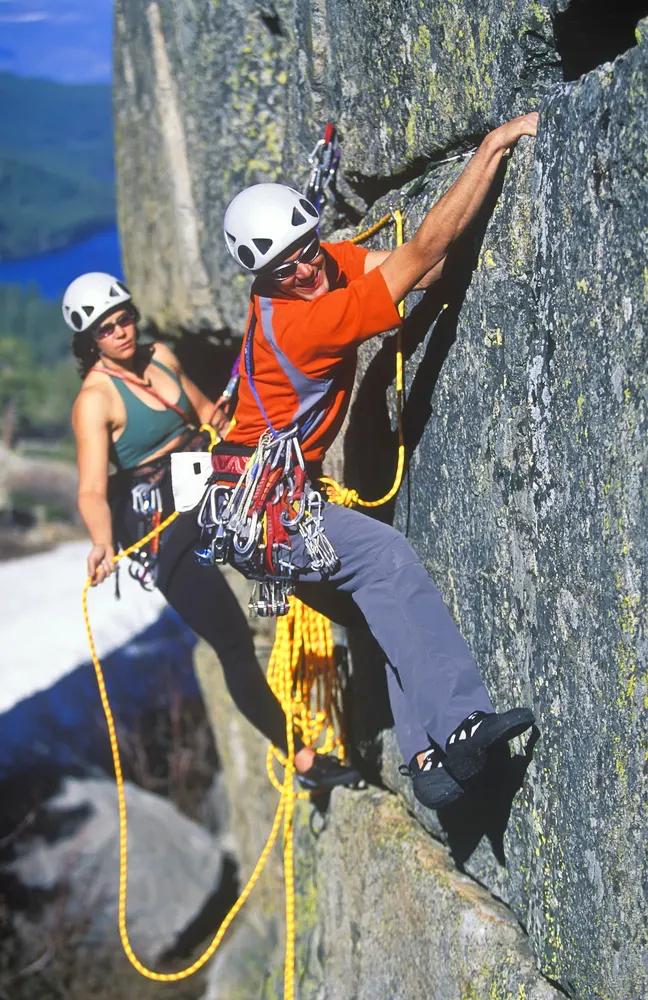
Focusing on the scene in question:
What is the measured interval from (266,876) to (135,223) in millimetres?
4015

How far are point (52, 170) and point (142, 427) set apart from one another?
714 inches

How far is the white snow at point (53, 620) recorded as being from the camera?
36.3 feet

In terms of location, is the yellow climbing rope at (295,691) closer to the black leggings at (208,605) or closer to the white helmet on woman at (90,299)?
the black leggings at (208,605)

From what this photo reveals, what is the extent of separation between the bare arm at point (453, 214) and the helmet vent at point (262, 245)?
0.40 metres

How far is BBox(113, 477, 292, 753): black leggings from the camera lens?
4801 millimetres

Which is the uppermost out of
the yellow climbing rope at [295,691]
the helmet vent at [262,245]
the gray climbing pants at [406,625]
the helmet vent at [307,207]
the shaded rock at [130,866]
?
the helmet vent at [307,207]

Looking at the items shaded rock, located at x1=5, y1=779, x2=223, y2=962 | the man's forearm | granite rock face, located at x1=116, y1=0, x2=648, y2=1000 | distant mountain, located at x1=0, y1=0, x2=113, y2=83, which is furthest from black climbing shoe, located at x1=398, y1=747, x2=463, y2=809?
distant mountain, located at x1=0, y1=0, x2=113, y2=83

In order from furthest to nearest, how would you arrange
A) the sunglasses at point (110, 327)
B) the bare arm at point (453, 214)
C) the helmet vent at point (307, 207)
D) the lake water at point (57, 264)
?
the lake water at point (57, 264) < the sunglasses at point (110, 327) < the helmet vent at point (307, 207) < the bare arm at point (453, 214)

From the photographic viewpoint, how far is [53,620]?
12.2 meters

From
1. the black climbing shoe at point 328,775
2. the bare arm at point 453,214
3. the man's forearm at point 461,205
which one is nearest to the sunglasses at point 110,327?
the bare arm at point 453,214

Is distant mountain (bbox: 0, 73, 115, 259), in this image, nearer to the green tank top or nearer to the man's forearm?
the green tank top

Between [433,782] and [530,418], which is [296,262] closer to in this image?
[530,418]

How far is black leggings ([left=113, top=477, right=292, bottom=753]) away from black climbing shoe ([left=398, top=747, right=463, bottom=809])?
123 centimetres

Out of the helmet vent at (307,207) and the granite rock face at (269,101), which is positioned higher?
the granite rock face at (269,101)
